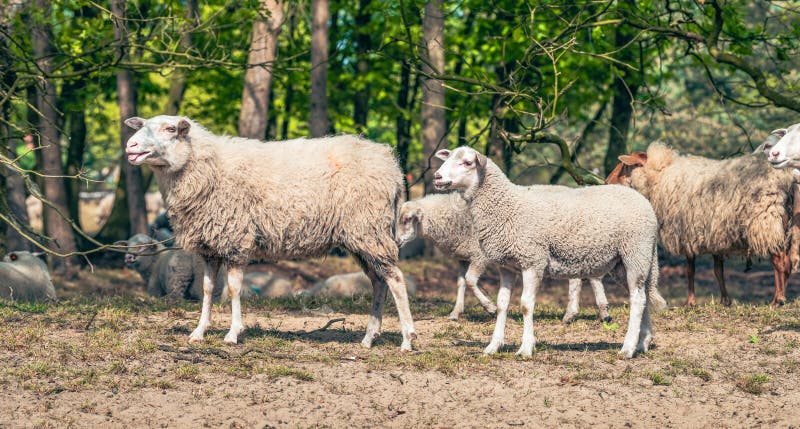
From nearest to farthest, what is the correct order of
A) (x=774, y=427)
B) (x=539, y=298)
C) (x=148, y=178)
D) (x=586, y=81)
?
(x=774, y=427) < (x=539, y=298) < (x=586, y=81) < (x=148, y=178)

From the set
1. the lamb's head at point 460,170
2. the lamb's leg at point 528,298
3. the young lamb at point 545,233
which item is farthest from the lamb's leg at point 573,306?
the lamb's head at point 460,170

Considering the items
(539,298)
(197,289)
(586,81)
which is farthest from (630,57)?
(197,289)

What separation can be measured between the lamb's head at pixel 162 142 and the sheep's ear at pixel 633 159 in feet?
21.9

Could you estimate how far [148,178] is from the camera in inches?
991

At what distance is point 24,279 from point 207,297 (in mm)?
3997

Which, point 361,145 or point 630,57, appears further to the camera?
point 630,57

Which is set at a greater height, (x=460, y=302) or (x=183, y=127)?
(x=183, y=127)

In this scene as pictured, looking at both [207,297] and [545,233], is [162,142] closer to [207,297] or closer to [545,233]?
[207,297]

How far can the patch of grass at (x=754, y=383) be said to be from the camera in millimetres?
7570

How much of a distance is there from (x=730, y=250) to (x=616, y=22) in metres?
3.28

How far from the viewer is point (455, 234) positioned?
38.6 ft

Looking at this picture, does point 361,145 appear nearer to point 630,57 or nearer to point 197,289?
point 197,289

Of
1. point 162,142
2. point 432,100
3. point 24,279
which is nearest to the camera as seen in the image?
point 162,142

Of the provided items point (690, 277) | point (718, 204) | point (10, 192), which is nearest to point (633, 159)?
point (718, 204)
